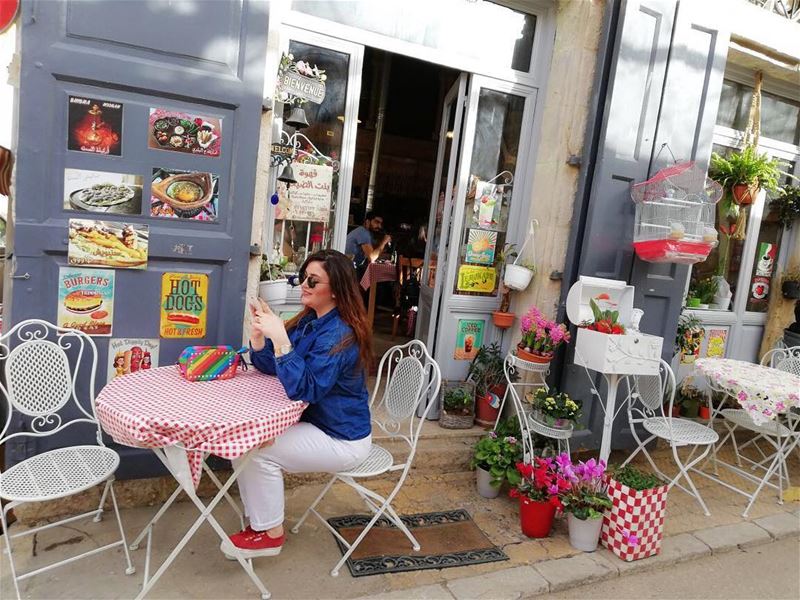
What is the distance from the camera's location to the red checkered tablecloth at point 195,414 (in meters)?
2.12

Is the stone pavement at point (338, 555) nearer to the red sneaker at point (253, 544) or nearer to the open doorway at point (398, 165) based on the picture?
the red sneaker at point (253, 544)

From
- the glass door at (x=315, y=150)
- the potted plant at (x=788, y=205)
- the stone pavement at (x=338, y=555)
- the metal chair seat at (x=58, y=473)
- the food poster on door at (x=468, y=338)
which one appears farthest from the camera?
the potted plant at (x=788, y=205)

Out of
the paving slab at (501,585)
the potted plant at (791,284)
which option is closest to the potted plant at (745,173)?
the potted plant at (791,284)

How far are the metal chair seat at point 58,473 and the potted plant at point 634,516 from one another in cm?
275

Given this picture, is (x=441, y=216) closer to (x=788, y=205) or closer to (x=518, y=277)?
(x=518, y=277)

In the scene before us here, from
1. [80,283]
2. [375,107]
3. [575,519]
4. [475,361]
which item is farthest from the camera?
[375,107]

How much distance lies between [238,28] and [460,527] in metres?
3.26

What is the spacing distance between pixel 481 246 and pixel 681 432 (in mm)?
2064

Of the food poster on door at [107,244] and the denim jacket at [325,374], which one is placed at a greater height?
the food poster on door at [107,244]

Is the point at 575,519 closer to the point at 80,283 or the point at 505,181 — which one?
the point at 505,181

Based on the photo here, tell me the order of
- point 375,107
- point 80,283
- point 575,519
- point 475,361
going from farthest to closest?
point 375,107 → point 475,361 → point 575,519 → point 80,283

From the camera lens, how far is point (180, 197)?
3066mm

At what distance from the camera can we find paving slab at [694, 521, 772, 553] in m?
3.47

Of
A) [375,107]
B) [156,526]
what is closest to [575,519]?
[156,526]
